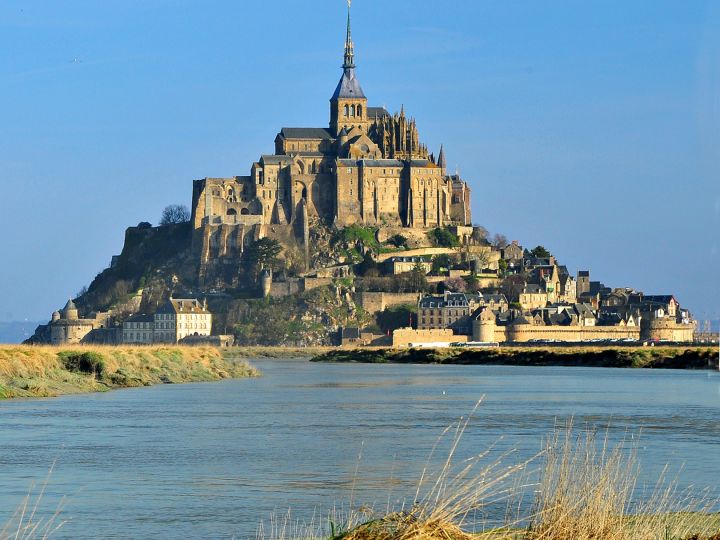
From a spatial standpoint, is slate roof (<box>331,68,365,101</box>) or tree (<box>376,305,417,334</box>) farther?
slate roof (<box>331,68,365,101</box>)

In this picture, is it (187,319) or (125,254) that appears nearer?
(187,319)

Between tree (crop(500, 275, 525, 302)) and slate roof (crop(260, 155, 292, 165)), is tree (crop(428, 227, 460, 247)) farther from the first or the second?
slate roof (crop(260, 155, 292, 165))

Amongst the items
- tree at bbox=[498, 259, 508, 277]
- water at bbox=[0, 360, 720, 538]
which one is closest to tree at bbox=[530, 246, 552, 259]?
tree at bbox=[498, 259, 508, 277]

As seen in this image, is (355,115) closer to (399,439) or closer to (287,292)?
(287,292)

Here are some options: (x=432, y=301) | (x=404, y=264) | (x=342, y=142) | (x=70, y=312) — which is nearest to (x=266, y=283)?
(x=404, y=264)

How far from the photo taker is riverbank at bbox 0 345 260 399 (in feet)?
112

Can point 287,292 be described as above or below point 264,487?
above

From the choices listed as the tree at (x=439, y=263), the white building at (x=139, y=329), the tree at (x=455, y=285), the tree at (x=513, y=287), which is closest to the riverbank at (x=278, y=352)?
the white building at (x=139, y=329)

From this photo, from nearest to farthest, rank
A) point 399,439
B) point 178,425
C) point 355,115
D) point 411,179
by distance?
point 399,439, point 178,425, point 411,179, point 355,115

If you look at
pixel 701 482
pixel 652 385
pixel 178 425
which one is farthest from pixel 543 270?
pixel 701 482

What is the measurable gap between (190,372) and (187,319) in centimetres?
5792

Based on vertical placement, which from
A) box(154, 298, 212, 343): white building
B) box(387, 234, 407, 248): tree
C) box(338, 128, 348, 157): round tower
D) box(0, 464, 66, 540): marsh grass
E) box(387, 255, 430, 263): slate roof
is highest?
box(338, 128, 348, 157): round tower

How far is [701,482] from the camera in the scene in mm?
16812

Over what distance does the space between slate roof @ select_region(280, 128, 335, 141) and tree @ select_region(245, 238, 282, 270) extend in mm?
11508
